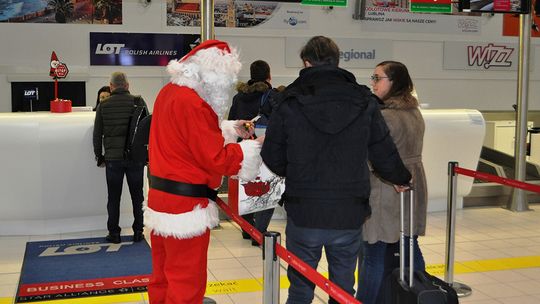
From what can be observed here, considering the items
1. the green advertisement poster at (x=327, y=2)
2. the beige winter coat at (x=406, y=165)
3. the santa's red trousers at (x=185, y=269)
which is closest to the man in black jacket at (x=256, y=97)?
the beige winter coat at (x=406, y=165)

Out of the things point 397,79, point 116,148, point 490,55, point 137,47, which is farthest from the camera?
point 490,55

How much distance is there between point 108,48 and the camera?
→ 1203cm

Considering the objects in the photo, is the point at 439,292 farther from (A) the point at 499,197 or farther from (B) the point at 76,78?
(B) the point at 76,78

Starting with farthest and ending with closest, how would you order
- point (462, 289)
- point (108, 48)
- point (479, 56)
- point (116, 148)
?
point (479, 56)
point (108, 48)
point (116, 148)
point (462, 289)

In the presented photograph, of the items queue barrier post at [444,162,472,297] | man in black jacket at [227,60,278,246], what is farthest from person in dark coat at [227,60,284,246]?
queue barrier post at [444,162,472,297]

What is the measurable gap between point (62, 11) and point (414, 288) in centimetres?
1032

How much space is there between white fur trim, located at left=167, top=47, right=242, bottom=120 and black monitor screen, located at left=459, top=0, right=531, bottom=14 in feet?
16.6

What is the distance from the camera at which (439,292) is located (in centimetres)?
288

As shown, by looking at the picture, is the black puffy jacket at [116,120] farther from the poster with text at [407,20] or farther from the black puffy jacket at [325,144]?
the poster with text at [407,20]

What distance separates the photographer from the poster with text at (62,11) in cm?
1144

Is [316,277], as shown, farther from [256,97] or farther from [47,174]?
[47,174]

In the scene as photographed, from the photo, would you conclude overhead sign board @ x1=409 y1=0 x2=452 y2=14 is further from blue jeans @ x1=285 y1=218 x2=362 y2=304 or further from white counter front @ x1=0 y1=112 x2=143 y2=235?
blue jeans @ x1=285 y1=218 x2=362 y2=304

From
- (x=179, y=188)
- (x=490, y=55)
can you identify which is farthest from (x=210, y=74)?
(x=490, y=55)

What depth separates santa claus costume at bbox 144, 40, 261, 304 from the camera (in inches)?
120
